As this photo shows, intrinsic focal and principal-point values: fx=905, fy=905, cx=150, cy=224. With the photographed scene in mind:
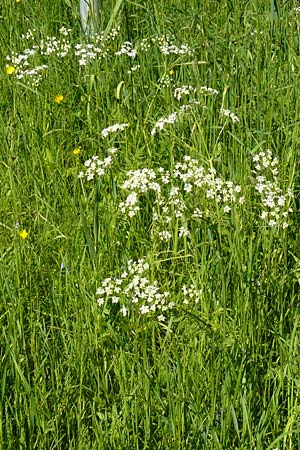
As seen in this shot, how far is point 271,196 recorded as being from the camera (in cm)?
250

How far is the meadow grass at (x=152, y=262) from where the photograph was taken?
Result: 2150 mm

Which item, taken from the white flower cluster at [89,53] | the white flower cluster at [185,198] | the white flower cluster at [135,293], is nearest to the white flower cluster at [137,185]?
the white flower cluster at [185,198]

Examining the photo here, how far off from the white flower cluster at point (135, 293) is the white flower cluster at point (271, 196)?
0.36m

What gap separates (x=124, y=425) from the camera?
6.77 feet

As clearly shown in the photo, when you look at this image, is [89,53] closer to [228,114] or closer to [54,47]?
[54,47]

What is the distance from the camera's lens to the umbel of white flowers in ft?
10.9

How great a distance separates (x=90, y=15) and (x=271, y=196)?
1.26 meters

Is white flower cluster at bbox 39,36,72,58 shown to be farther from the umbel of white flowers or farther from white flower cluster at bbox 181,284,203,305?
white flower cluster at bbox 181,284,203,305

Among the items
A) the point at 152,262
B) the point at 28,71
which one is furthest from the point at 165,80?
the point at 152,262

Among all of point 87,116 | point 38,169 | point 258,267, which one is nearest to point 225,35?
point 87,116

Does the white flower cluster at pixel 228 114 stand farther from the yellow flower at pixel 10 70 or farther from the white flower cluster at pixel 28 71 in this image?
the yellow flower at pixel 10 70

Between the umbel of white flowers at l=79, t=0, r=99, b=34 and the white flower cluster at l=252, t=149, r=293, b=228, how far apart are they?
0.98 m

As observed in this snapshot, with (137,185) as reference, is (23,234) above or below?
below

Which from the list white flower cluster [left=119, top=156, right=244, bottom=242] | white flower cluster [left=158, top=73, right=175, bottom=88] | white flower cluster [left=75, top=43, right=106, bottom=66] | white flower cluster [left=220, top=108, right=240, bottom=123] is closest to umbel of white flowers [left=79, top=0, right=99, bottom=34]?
white flower cluster [left=75, top=43, right=106, bottom=66]
